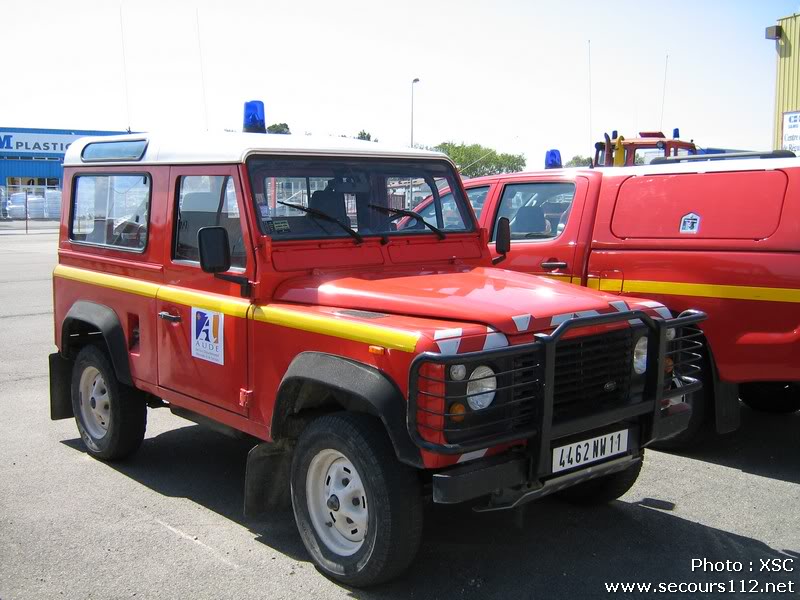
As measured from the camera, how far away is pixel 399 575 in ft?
12.9

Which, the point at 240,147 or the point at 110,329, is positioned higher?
the point at 240,147

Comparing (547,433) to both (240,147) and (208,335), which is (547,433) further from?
(240,147)

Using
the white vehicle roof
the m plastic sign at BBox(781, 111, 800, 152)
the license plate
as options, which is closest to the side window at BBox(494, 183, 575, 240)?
the white vehicle roof

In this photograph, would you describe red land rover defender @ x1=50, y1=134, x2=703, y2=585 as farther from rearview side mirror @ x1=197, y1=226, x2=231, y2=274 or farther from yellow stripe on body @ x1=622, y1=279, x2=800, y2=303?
yellow stripe on body @ x1=622, y1=279, x2=800, y2=303

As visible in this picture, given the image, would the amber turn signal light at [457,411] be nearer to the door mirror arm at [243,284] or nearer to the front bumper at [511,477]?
the front bumper at [511,477]

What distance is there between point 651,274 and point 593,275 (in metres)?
A: 0.50

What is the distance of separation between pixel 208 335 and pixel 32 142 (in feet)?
166

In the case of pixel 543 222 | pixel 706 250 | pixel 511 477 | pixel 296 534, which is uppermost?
pixel 543 222

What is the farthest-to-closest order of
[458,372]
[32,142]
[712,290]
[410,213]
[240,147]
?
[32,142], [712,290], [410,213], [240,147], [458,372]

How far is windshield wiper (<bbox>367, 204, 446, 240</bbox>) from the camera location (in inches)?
202

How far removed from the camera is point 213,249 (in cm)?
446

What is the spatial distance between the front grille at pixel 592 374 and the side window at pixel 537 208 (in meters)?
2.85

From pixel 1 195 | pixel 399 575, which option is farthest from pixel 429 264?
pixel 1 195

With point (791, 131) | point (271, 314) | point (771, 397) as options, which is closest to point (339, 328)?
point (271, 314)
